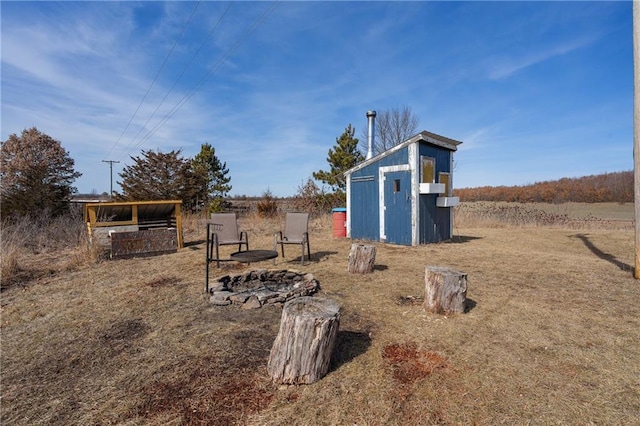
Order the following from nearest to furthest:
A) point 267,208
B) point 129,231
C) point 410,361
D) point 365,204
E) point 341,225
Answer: point 410,361 < point 129,231 < point 365,204 < point 341,225 < point 267,208

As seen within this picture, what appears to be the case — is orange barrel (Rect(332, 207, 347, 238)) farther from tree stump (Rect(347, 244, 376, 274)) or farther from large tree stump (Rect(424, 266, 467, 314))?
large tree stump (Rect(424, 266, 467, 314))

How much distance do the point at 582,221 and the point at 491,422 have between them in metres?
16.3

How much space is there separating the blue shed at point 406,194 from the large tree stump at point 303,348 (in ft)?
21.3

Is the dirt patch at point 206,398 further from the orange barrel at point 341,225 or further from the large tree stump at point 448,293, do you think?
the orange barrel at point 341,225

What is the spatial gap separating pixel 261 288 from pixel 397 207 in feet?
17.1

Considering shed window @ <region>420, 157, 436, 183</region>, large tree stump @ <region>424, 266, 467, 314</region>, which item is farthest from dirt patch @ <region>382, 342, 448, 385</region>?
shed window @ <region>420, 157, 436, 183</region>

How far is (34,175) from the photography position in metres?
11.9

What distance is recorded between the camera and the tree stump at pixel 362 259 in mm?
5398

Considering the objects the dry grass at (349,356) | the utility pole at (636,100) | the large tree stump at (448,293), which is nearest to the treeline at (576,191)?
the utility pole at (636,100)

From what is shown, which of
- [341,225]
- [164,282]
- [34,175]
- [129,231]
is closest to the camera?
[164,282]

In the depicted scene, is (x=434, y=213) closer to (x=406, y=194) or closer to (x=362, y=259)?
(x=406, y=194)

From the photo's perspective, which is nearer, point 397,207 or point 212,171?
point 397,207

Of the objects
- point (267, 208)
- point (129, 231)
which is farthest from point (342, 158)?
point (129, 231)

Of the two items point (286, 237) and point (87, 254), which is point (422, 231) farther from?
point (87, 254)
